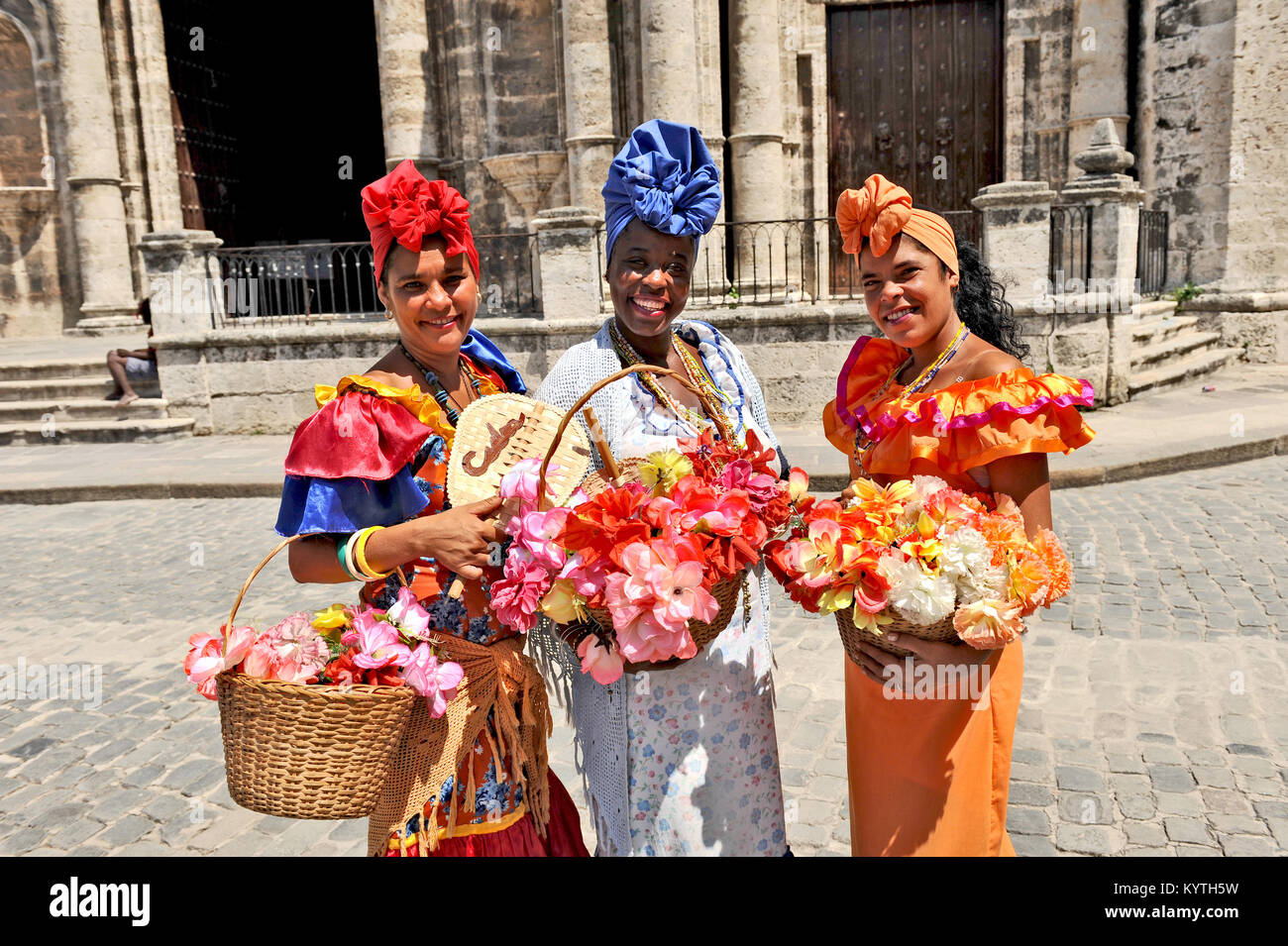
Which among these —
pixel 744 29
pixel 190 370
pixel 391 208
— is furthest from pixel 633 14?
pixel 391 208

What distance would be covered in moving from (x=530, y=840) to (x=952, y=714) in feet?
3.56

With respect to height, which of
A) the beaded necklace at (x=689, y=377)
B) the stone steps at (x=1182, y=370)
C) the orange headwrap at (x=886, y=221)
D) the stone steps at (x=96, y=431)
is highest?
the orange headwrap at (x=886, y=221)

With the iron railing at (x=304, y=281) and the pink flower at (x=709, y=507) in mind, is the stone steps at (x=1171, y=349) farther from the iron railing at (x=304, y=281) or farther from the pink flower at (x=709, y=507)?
the pink flower at (x=709, y=507)

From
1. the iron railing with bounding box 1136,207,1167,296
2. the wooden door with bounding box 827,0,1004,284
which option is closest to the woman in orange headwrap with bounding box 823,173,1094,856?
the iron railing with bounding box 1136,207,1167,296

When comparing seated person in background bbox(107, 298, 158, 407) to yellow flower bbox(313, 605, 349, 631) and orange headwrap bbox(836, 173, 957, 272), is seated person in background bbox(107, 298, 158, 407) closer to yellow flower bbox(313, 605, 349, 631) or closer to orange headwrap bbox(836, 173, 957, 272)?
yellow flower bbox(313, 605, 349, 631)

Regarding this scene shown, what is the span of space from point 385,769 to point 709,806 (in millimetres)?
788

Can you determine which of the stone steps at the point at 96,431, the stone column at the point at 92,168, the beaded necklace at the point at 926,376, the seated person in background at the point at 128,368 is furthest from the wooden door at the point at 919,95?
the beaded necklace at the point at 926,376

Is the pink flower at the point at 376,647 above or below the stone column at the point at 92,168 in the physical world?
below

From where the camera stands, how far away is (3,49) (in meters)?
17.4

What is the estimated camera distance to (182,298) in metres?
11.5

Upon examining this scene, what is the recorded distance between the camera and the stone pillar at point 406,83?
1340 cm

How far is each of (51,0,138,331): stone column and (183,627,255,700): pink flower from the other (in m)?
17.3

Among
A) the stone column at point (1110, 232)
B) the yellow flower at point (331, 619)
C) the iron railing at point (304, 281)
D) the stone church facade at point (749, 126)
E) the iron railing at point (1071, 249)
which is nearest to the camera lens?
the yellow flower at point (331, 619)

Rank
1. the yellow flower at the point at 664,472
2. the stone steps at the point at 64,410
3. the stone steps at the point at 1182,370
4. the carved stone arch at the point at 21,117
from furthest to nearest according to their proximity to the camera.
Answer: the carved stone arch at the point at 21,117 → the stone steps at the point at 64,410 → the stone steps at the point at 1182,370 → the yellow flower at the point at 664,472
